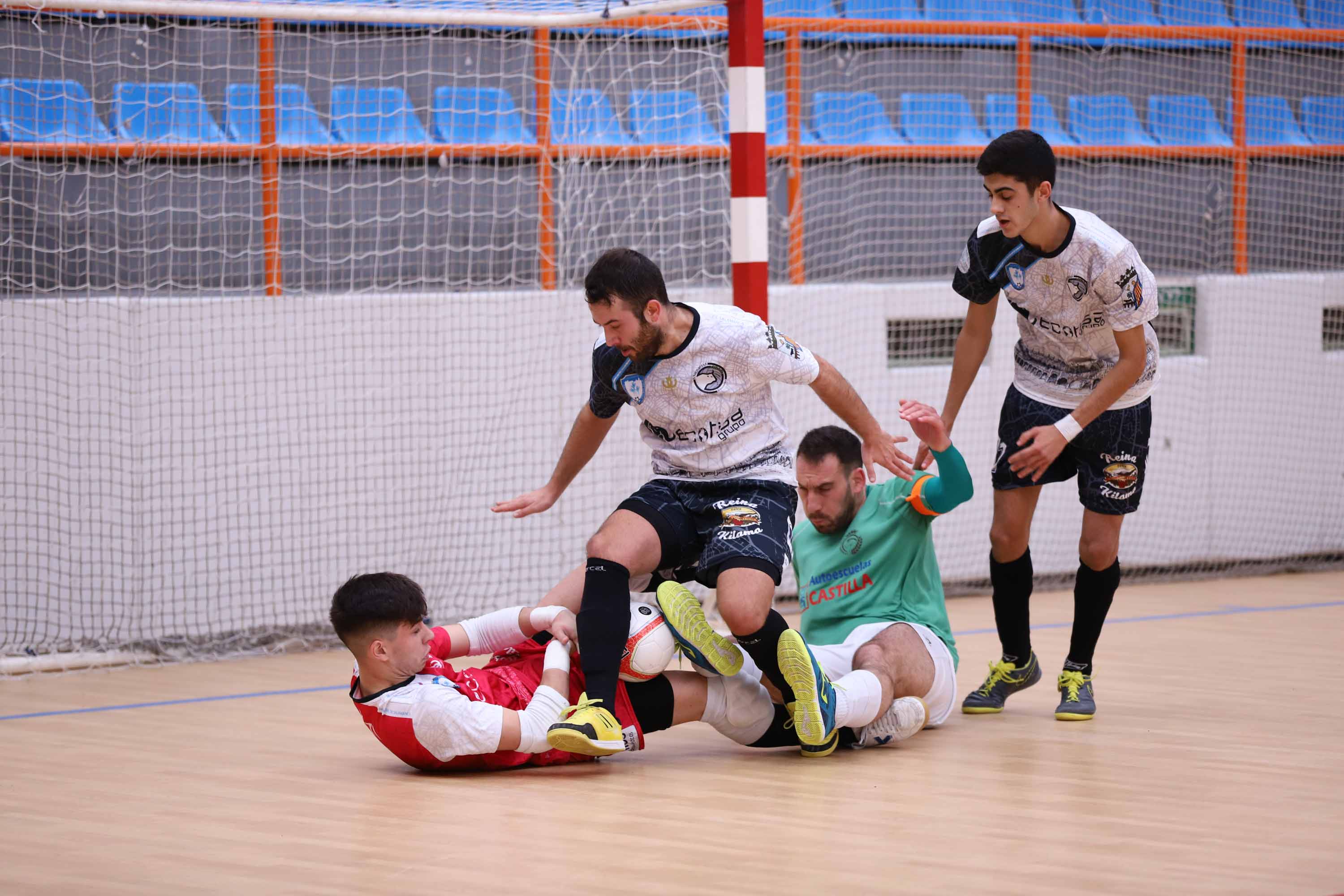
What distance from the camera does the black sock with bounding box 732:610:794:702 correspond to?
3711 mm

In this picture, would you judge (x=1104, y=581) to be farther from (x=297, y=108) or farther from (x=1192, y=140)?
(x=1192, y=140)

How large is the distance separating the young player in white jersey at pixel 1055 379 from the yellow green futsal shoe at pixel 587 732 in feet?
4.07

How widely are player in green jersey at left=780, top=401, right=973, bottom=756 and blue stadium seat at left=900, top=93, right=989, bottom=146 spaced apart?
469 centimetres

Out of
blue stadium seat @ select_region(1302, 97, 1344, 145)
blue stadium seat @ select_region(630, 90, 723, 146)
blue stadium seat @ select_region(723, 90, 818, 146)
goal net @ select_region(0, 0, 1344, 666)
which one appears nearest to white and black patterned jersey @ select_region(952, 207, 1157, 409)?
goal net @ select_region(0, 0, 1344, 666)

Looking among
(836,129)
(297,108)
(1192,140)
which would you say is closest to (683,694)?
(297,108)

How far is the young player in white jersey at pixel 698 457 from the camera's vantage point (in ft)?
12.2

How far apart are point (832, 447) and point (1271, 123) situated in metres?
6.34

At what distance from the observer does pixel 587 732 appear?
3521 millimetres

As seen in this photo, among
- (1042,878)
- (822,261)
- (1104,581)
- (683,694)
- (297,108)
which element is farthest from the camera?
(822,261)

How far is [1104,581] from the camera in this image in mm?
4445

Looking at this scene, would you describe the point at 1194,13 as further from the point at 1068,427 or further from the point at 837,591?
the point at 837,591

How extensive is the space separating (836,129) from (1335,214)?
3.18 m

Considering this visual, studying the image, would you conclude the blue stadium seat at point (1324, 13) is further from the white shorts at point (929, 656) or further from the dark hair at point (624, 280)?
the dark hair at point (624, 280)

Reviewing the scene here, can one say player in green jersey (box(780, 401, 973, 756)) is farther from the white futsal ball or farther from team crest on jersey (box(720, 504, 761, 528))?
the white futsal ball
